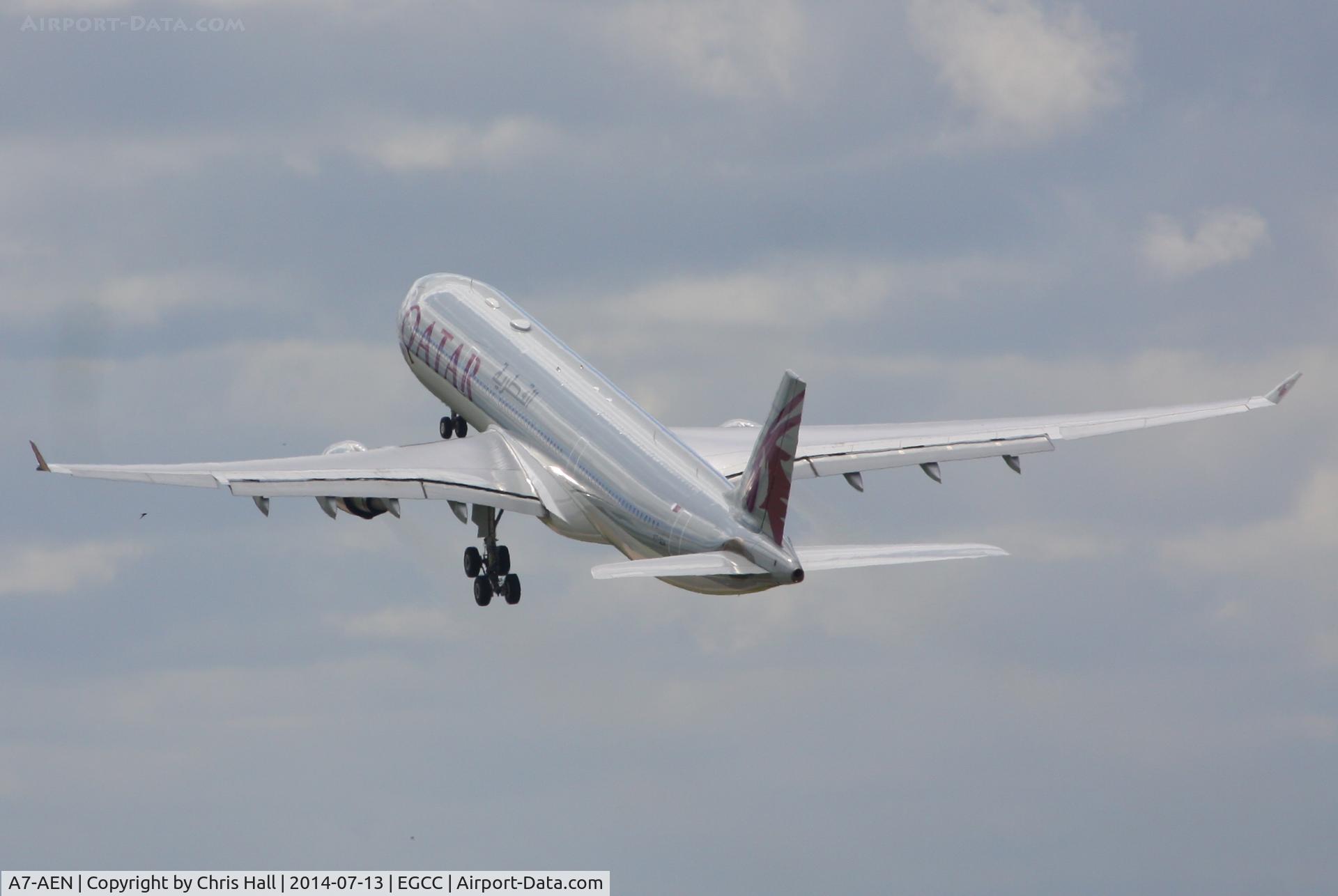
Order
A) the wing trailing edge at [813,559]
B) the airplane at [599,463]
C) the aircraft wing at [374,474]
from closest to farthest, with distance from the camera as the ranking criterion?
the wing trailing edge at [813,559] < the airplane at [599,463] < the aircraft wing at [374,474]

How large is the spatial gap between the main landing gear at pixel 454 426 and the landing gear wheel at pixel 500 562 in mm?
7105

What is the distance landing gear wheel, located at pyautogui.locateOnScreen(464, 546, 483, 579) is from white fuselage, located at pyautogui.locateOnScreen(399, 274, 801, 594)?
127 inches

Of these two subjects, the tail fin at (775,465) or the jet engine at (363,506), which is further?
the jet engine at (363,506)

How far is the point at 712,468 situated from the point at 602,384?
7863mm

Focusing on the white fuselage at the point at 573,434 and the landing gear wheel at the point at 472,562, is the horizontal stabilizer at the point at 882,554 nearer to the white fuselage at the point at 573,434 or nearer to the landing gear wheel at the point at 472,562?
the white fuselage at the point at 573,434

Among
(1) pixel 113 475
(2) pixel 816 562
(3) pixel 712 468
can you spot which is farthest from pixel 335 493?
(2) pixel 816 562

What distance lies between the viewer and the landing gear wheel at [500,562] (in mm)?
73625

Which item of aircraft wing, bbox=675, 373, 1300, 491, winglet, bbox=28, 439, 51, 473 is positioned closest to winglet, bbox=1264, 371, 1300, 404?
aircraft wing, bbox=675, 373, 1300, 491

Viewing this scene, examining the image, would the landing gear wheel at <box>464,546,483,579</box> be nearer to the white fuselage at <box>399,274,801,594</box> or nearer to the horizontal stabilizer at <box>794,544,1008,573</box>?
the white fuselage at <box>399,274,801,594</box>

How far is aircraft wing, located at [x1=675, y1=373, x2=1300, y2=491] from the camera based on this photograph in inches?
2825

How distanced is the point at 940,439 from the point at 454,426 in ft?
55.5

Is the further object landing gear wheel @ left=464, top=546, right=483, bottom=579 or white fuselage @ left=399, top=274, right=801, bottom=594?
landing gear wheel @ left=464, top=546, right=483, bottom=579

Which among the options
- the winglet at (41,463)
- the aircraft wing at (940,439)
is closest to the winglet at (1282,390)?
the aircraft wing at (940,439)

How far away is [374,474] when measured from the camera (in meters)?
69.7
